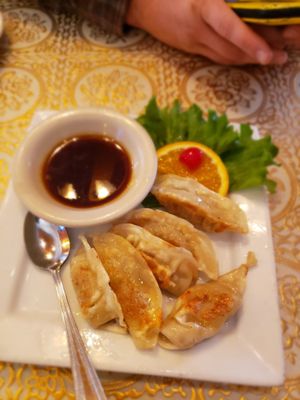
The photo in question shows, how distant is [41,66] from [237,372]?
1.95 meters

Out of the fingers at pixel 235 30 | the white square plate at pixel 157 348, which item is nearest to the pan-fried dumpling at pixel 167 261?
the white square plate at pixel 157 348

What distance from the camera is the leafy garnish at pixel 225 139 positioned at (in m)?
1.59

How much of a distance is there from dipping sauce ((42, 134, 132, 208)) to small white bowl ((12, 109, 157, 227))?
0.03 meters

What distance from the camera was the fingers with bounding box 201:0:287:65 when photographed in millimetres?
1854

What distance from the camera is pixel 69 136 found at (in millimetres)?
1634

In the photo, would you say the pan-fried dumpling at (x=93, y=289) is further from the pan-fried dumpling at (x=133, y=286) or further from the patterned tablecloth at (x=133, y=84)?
the patterned tablecloth at (x=133, y=84)

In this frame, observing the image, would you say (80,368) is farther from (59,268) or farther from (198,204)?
(198,204)

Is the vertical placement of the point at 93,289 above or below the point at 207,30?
below

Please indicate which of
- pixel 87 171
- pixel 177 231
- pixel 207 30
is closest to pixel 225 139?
pixel 177 231

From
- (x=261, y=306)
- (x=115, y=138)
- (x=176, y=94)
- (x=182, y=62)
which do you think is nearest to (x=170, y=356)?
(x=261, y=306)

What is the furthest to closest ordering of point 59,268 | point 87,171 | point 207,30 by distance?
point 207,30
point 87,171
point 59,268

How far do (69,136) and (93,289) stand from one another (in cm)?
68

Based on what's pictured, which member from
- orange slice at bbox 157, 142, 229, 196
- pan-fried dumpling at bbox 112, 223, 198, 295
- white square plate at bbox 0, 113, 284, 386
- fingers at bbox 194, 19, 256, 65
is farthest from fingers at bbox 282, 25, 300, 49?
pan-fried dumpling at bbox 112, 223, 198, 295

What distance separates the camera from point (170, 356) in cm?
120
